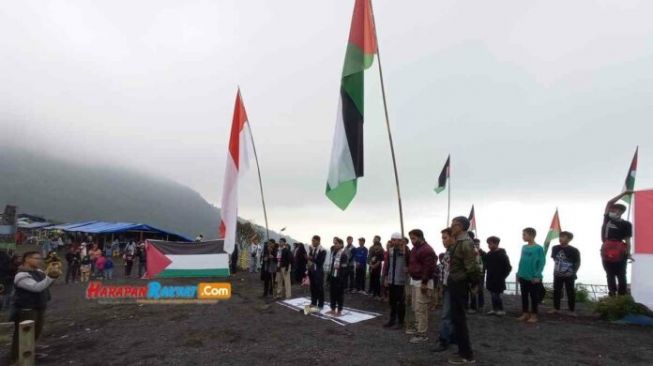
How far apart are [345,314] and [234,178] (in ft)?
15.9

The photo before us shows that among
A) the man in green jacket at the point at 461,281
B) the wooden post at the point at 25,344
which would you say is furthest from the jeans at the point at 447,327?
the wooden post at the point at 25,344

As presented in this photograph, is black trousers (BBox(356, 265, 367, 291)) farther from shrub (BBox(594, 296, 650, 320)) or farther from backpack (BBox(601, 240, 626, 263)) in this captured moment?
backpack (BBox(601, 240, 626, 263))

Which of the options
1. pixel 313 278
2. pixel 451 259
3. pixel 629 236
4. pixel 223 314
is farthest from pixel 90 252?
pixel 629 236

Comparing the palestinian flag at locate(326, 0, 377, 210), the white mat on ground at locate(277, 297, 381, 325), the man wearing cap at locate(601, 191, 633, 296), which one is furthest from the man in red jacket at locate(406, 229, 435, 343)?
the man wearing cap at locate(601, 191, 633, 296)

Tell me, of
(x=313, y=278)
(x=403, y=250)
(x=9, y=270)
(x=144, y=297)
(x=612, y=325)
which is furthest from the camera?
(x=144, y=297)

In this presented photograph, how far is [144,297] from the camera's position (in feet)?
48.6

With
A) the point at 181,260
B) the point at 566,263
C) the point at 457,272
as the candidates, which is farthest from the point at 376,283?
the point at 181,260

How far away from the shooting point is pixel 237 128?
12.3m

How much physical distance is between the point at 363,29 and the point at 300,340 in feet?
20.4

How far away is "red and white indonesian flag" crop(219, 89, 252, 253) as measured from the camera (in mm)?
11227

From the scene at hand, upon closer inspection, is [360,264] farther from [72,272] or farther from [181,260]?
[72,272]

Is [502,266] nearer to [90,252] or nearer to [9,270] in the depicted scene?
[9,270]

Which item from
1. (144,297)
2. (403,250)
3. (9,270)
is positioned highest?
(403,250)

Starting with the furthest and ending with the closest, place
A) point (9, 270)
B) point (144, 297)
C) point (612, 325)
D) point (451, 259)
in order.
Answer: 1. point (144, 297)
2. point (9, 270)
3. point (612, 325)
4. point (451, 259)
